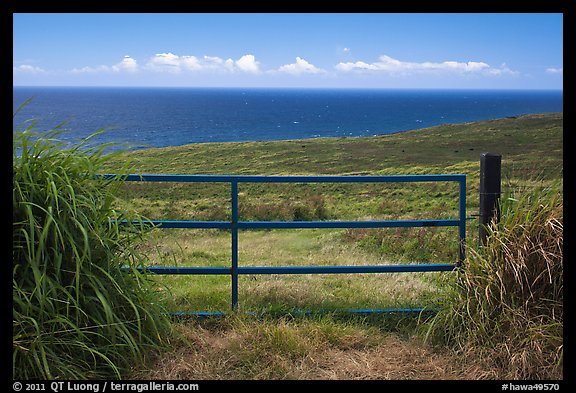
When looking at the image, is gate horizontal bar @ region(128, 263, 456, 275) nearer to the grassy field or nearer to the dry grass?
the grassy field

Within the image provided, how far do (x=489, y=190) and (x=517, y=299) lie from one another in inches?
40.1

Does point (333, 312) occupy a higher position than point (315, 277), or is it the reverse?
point (333, 312)

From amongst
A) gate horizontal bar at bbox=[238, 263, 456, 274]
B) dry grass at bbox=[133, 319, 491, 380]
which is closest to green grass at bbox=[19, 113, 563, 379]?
dry grass at bbox=[133, 319, 491, 380]

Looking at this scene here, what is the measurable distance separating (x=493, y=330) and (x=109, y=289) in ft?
9.10

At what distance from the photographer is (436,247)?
1024 cm

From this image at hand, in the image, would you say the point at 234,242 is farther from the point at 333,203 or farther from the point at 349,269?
the point at 333,203

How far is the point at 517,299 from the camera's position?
4.61 m

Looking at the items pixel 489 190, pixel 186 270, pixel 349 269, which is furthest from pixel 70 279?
pixel 489 190

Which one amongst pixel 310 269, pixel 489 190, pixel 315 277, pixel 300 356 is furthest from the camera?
pixel 315 277

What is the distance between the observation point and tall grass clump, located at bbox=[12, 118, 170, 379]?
3.94 meters

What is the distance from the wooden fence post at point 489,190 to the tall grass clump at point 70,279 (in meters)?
2.75

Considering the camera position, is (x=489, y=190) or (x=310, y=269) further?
(x=310, y=269)
